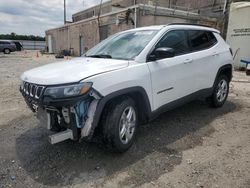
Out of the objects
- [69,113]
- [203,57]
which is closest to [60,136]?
[69,113]

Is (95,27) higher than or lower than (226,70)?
higher

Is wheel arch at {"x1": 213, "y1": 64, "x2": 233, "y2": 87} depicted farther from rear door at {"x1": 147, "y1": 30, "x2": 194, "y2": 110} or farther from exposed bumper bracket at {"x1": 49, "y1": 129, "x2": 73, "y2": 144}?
exposed bumper bracket at {"x1": 49, "y1": 129, "x2": 73, "y2": 144}

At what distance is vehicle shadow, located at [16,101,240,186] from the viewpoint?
3.02 m

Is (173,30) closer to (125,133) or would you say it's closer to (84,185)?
(125,133)

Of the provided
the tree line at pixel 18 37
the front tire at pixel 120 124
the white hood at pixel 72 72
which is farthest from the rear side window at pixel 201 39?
the tree line at pixel 18 37

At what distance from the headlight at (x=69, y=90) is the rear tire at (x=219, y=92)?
3.31m

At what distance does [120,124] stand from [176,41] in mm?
1927

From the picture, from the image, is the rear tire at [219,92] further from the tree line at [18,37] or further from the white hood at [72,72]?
the tree line at [18,37]

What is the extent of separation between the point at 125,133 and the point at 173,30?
2008 millimetres

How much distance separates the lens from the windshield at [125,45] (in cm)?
382

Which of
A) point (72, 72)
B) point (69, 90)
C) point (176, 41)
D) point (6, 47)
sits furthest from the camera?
point (6, 47)

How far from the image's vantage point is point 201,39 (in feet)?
16.3

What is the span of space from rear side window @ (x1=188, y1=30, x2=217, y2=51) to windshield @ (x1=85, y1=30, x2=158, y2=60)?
1.01 metres

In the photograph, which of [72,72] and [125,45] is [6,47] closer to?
[125,45]
